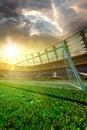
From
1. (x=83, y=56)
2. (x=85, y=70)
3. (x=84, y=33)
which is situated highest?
(x=84, y=33)

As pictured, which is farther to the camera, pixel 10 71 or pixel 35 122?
pixel 10 71

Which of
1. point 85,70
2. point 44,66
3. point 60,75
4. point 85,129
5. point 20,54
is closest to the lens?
point 85,129

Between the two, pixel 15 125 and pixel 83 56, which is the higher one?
pixel 83 56

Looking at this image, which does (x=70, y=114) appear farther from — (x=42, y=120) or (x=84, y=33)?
(x=84, y=33)

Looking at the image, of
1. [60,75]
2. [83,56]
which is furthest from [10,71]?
[83,56]

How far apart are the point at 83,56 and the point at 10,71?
64.4 ft

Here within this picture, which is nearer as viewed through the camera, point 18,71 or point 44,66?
point 44,66

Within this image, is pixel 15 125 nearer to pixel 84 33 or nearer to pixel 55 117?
pixel 55 117

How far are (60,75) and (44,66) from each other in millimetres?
5979

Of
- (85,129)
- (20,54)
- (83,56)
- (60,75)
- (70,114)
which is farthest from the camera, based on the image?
(20,54)

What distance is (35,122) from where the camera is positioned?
2.55m

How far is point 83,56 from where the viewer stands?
12.9 meters

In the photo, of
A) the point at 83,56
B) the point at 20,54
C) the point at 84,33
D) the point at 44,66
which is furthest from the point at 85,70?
the point at 20,54

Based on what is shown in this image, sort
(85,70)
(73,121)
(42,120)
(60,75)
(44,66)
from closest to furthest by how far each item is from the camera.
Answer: (73,121), (42,120), (85,70), (60,75), (44,66)
